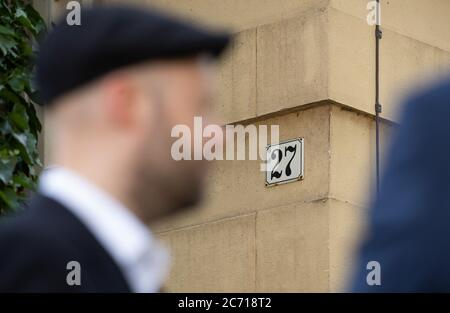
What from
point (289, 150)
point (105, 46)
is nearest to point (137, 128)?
point (105, 46)

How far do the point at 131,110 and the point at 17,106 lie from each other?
510 cm

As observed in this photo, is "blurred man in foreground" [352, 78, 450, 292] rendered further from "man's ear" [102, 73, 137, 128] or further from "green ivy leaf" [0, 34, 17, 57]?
"green ivy leaf" [0, 34, 17, 57]

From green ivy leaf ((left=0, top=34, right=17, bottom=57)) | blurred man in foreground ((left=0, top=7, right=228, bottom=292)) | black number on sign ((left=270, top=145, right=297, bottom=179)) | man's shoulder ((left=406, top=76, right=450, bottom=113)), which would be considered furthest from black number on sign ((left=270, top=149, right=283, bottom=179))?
man's shoulder ((left=406, top=76, right=450, bottom=113))

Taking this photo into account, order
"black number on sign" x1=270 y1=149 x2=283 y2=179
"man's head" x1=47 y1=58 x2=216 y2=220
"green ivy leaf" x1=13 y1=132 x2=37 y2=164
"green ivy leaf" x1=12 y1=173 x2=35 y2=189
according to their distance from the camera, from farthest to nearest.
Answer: "black number on sign" x1=270 y1=149 x2=283 y2=179 → "green ivy leaf" x1=13 y1=132 x2=37 y2=164 → "green ivy leaf" x1=12 y1=173 x2=35 y2=189 → "man's head" x1=47 y1=58 x2=216 y2=220

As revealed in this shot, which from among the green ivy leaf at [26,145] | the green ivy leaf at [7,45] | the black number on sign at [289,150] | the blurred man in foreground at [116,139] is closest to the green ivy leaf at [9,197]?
the green ivy leaf at [26,145]

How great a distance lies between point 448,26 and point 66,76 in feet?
34.3

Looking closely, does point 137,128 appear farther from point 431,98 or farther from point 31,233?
point 431,98

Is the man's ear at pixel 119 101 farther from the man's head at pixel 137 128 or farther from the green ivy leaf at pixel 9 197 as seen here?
the green ivy leaf at pixel 9 197

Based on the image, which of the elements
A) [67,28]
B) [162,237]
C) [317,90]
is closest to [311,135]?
[317,90]

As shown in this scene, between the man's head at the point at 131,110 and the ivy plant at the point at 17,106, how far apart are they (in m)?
4.46

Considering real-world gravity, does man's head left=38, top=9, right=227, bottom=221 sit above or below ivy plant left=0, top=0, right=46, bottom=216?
below

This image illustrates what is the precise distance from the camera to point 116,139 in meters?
2.95

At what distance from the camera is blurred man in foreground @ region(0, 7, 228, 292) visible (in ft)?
9.46

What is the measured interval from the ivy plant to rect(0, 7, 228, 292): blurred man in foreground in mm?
4467
